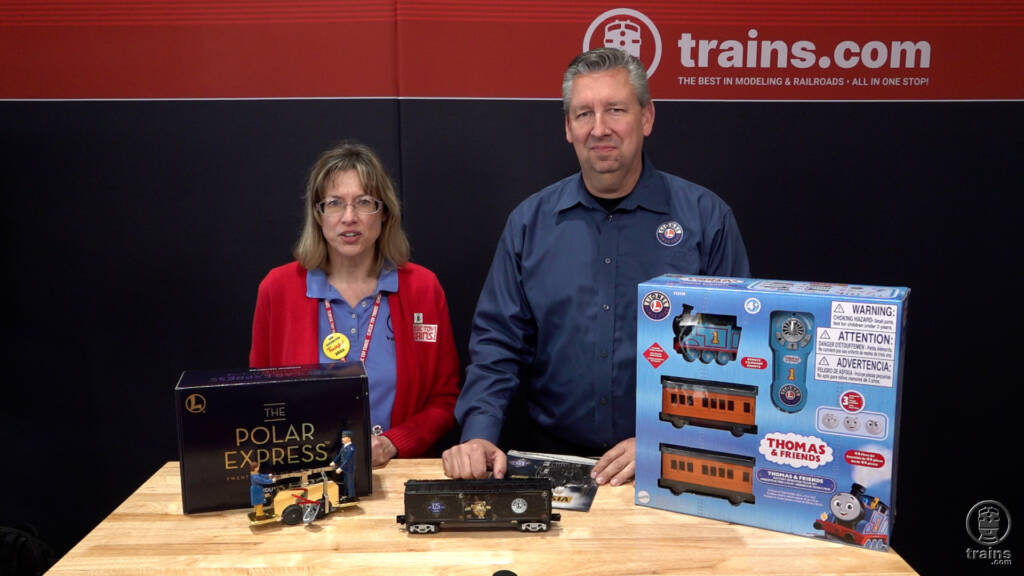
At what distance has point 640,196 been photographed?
2266 millimetres

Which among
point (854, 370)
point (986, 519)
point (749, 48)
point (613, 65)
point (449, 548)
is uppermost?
point (749, 48)

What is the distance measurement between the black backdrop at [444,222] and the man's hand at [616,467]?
52.9 inches

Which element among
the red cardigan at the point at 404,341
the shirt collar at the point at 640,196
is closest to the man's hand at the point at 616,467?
the red cardigan at the point at 404,341

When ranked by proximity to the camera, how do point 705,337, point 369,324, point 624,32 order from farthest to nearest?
point 624,32 < point 369,324 < point 705,337

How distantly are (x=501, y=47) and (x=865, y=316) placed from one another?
1.85 metres

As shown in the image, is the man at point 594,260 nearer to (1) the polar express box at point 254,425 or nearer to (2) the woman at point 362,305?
(2) the woman at point 362,305

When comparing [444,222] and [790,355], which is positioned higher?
[444,222]

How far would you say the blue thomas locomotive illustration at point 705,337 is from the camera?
148 cm

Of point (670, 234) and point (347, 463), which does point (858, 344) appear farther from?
point (347, 463)

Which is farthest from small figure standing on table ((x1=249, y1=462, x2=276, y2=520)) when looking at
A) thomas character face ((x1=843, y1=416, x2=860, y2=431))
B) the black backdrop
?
the black backdrop

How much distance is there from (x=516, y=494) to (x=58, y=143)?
8.02 feet

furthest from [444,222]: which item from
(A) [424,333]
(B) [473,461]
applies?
(B) [473,461]

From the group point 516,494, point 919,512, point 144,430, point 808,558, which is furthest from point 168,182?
point 919,512

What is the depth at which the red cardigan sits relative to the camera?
91.9 inches
